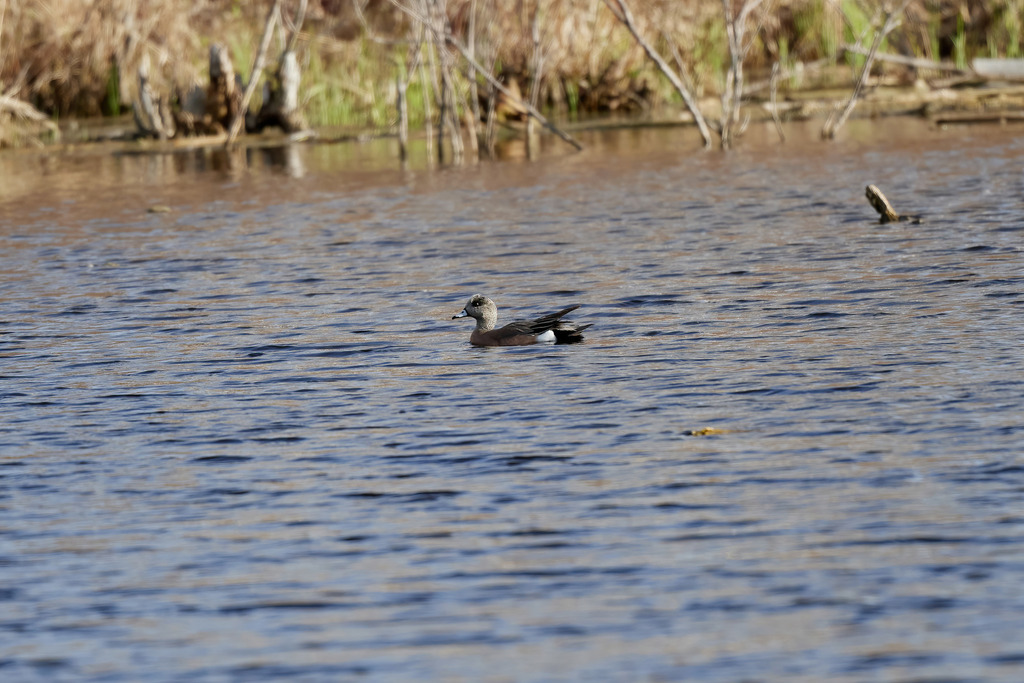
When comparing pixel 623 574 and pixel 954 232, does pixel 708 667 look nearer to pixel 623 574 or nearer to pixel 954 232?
pixel 623 574

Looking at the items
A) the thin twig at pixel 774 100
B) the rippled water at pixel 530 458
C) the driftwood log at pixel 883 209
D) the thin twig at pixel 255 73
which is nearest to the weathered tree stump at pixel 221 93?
the thin twig at pixel 255 73

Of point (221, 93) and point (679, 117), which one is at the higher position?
point (221, 93)

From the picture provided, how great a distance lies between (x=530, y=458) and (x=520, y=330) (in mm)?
3533

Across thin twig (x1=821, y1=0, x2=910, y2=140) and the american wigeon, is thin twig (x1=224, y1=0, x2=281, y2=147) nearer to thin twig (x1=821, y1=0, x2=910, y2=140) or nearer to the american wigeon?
thin twig (x1=821, y1=0, x2=910, y2=140)

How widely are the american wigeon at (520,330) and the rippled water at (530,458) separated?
11 cm

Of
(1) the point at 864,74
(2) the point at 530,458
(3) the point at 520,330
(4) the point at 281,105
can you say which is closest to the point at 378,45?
(4) the point at 281,105

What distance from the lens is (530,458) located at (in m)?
8.77

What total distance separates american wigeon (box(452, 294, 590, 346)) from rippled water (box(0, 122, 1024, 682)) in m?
0.11

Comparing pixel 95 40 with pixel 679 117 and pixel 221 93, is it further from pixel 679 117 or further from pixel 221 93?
pixel 679 117

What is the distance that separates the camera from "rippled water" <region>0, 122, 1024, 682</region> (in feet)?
20.7

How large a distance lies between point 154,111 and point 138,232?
1213cm

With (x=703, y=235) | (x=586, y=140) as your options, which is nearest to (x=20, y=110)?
(x=586, y=140)

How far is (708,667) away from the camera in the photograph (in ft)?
19.3

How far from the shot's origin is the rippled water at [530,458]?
6297 mm
